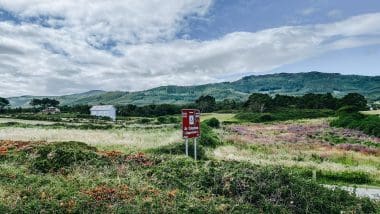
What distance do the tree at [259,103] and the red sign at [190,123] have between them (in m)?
104

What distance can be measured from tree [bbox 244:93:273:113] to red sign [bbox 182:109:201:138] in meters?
104

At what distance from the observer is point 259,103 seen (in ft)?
418

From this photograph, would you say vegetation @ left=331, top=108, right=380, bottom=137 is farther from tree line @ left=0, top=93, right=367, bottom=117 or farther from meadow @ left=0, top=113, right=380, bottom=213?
tree line @ left=0, top=93, right=367, bottom=117

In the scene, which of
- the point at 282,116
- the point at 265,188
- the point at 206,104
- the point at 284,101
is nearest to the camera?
the point at 265,188

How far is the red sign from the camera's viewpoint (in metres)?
20.6

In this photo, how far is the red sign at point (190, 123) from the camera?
813 inches

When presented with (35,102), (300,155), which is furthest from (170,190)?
(35,102)

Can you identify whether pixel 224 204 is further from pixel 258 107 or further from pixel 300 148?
pixel 258 107

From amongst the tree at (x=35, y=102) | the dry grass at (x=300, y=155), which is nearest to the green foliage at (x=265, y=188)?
A: the dry grass at (x=300, y=155)

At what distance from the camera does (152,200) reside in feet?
37.7

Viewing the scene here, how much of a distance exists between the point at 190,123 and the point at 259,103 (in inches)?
4277

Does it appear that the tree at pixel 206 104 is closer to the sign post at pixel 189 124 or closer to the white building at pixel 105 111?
the white building at pixel 105 111

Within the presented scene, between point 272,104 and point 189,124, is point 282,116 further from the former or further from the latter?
point 189,124

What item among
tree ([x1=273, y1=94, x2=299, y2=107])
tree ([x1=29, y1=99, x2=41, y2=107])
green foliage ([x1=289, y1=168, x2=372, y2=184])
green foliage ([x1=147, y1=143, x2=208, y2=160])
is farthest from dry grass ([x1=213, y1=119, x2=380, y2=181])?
tree ([x1=29, y1=99, x2=41, y2=107])
